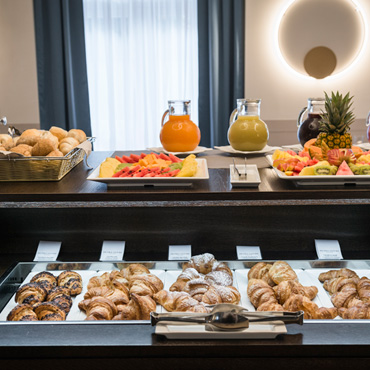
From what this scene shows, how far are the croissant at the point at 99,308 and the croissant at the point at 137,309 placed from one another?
0.02 m

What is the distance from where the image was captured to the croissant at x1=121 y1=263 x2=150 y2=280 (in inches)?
55.2

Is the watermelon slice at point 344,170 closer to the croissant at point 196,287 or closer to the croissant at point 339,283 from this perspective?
the croissant at point 339,283

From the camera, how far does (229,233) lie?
64.6 inches

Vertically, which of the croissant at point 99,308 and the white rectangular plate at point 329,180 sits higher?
the white rectangular plate at point 329,180

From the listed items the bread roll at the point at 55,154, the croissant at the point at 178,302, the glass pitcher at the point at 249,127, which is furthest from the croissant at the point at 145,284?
the glass pitcher at the point at 249,127

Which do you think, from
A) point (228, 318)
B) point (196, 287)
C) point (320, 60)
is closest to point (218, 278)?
point (196, 287)

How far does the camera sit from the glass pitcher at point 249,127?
5.87 ft

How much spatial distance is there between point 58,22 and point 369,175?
11.9 ft

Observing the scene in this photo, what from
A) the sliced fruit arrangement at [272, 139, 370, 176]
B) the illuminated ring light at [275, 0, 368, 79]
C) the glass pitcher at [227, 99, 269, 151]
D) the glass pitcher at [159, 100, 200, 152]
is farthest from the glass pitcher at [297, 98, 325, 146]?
the illuminated ring light at [275, 0, 368, 79]

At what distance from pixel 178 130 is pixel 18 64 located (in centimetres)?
310

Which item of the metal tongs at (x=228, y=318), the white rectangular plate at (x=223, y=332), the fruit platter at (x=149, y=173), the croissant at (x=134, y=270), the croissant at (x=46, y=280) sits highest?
the fruit platter at (x=149, y=173)

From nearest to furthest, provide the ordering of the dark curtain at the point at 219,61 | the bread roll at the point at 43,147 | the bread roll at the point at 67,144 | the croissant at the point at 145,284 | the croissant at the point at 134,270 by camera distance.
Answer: the croissant at the point at 145,284, the croissant at the point at 134,270, the bread roll at the point at 43,147, the bread roll at the point at 67,144, the dark curtain at the point at 219,61

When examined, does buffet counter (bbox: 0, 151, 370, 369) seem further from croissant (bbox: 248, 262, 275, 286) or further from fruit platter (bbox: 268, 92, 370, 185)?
croissant (bbox: 248, 262, 275, 286)
